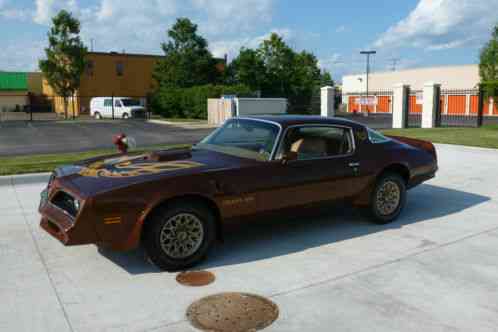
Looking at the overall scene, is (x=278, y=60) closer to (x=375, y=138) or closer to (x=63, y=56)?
(x=63, y=56)

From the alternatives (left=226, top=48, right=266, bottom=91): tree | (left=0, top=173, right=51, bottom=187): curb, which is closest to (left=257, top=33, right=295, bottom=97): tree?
(left=226, top=48, right=266, bottom=91): tree

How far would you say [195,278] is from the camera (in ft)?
14.0

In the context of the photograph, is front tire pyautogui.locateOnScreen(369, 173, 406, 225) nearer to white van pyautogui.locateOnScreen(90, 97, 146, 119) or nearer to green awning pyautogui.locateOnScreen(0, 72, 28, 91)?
white van pyautogui.locateOnScreen(90, 97, 146, 119)

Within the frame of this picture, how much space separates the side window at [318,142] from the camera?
17.5 ft

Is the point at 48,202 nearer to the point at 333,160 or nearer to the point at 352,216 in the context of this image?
the point at 333,160

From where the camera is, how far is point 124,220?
161 inches

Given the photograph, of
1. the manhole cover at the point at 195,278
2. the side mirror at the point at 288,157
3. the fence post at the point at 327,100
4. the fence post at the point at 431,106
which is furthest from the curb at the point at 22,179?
the fence post at the point at 327,100

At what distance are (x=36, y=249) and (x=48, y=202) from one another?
75 cm

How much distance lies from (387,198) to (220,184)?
262 cm

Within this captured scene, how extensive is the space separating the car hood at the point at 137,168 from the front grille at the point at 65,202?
134 millimetres

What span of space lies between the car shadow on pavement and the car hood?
0.78 m

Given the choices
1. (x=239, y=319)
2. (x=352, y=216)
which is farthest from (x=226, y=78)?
(x=239, y=319)

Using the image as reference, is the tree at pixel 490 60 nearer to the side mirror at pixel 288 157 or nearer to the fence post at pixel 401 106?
the fence post at pixel 401 106

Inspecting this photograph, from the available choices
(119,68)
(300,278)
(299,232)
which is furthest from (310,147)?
(119,68)
